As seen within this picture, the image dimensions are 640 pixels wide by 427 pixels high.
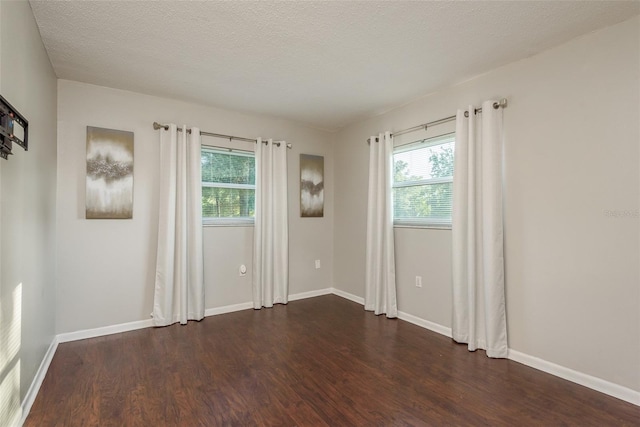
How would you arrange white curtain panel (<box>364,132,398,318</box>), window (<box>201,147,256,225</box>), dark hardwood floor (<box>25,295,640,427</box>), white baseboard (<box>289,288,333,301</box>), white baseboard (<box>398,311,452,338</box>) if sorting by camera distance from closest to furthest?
dark hardwood floor (<box>25,295,640,427</box>), white baseboard (<box>398,311,452,338</box>), white curtain panel (<box>364,132,398,318</box>), window (<box>201,147,256,225</box>), white baseboard (<box>289,288,333,301</box>)

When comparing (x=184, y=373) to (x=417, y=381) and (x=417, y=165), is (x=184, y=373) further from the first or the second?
(x=417, y=165)

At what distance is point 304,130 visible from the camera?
4.57 m

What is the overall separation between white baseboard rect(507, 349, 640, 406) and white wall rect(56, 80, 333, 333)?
9.89 ft

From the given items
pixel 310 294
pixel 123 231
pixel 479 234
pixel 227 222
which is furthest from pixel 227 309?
pixel 479 234

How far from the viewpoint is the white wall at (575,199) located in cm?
208

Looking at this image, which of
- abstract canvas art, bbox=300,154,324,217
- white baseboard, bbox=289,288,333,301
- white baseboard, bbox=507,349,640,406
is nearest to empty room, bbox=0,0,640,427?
white baseboard, bbox=507,349,640,406

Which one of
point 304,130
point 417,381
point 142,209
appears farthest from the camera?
point 304,130

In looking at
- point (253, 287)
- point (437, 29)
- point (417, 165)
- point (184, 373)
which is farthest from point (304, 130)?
point (184, 373)

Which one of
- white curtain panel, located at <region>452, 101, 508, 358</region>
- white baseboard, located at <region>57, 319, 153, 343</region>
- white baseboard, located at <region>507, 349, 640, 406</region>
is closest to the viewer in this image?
white baseboard, located at <region>507, 349, 640, 406</region>

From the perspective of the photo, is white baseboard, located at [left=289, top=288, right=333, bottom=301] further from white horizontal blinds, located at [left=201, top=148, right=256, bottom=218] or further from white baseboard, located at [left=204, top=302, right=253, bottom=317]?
white horizontal blinds, located at [left=201, top=148, right=256, bottom=218]

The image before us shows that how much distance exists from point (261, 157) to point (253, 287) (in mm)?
1690

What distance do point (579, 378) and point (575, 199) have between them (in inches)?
51.1

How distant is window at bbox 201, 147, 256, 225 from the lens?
3828mm

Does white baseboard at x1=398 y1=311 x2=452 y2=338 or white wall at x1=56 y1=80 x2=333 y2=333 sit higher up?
white wall at x1=56 y1=80 x2=333 y2=333
